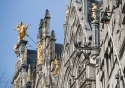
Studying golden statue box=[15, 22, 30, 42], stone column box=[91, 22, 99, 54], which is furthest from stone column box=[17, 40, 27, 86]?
stone column box=[91, 22, 99, 54]

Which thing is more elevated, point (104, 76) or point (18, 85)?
point (104, 76)

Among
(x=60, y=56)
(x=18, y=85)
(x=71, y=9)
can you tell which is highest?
(x=71, y=9)

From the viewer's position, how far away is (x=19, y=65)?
7044 centimetres

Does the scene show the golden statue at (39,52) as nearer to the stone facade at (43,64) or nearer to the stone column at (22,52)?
the stone facade at (43,64)

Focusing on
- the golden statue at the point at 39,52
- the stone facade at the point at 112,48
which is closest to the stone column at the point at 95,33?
the stone facade at the point at 112,48

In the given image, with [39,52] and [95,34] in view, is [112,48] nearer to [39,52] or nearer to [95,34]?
[95,34]

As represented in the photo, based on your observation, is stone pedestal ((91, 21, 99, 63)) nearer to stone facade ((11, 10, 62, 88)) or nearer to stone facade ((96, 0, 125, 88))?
stone facade ((96, 0, 125, 88))

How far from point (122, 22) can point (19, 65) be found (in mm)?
38762

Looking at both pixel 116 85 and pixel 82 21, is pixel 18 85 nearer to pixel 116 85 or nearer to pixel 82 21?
pixel 82 21

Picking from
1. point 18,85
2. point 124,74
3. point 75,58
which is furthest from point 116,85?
point 18,85

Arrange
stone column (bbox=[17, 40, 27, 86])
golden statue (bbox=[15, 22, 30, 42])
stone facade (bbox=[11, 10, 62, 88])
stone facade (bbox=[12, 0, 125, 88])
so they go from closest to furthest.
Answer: stone facade (bbox=[12, 0, 125, 88]) → stone facade (bbox=[11, 10, 62, 88]) → stone column (bbox=[17, 40, 27, 86]) → golden statue (bbox=[15, 22, 30, 42])

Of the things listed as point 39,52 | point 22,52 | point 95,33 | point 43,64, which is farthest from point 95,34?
point 22,52

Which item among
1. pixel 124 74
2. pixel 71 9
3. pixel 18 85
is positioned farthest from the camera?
pixel 18 85

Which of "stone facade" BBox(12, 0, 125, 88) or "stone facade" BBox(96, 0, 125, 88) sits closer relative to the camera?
"stone facade" BBox(96, 0, 125, 88)
